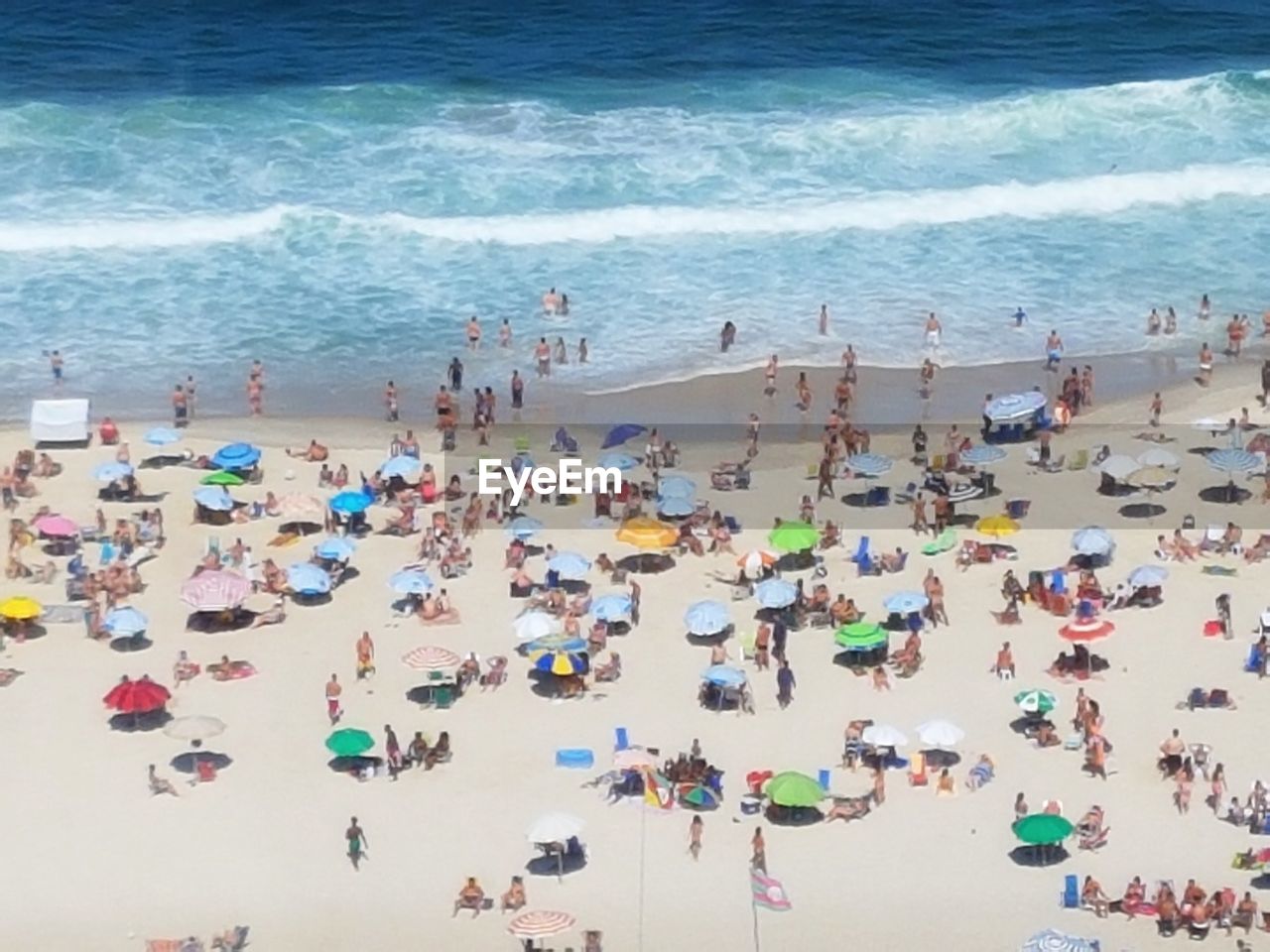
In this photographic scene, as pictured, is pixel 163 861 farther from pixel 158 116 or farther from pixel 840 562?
pixel 158 116

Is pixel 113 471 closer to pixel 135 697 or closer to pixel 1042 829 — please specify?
pixel 135 697

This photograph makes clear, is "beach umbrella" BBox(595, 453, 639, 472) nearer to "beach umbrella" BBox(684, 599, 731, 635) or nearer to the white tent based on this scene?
"beach umbrella" BBox(684, 599, 731, 635)

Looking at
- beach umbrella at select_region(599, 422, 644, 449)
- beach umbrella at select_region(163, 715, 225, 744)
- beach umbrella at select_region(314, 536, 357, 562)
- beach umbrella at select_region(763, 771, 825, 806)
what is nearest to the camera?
beach umbrella at select_region(763, 771, 825, 806)

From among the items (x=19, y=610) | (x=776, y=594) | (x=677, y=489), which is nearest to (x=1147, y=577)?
(x=776, y=594)

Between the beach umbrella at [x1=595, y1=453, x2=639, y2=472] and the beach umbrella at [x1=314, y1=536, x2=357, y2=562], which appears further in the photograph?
the beach umbrella at [x1=595, y1=453, x2=639, y2=472]

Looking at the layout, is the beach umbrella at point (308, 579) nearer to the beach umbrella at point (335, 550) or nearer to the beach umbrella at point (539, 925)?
the beach umbrella at point (335, 550)

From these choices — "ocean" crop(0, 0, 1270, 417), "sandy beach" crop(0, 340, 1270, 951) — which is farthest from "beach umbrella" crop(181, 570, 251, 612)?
"ocean" crop(0, 0, 1270, 417)

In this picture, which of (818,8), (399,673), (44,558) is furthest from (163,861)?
(818,8)
